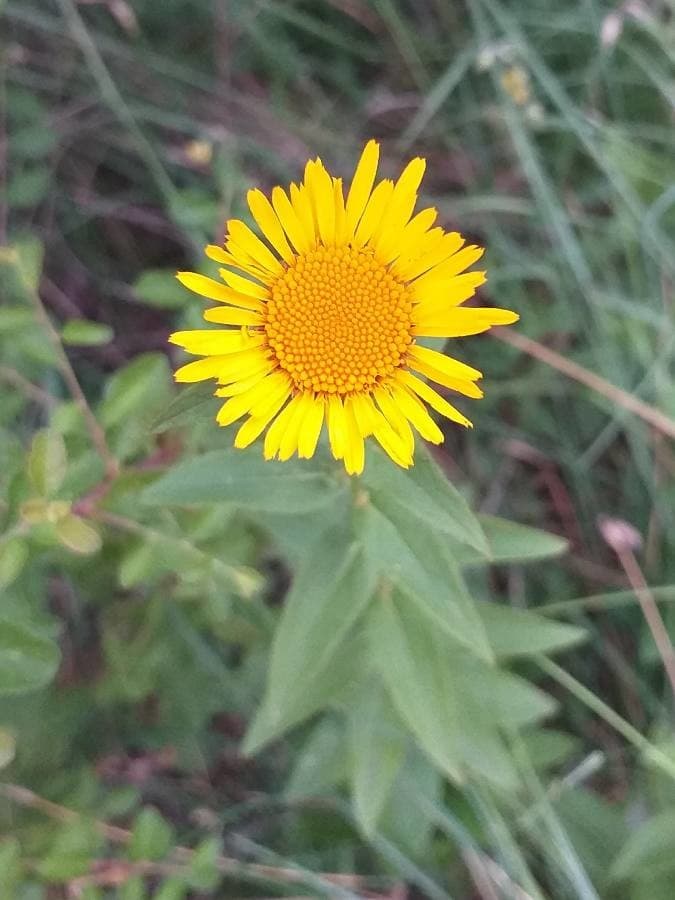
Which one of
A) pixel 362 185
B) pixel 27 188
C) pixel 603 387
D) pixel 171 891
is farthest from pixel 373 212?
pixel 27 188

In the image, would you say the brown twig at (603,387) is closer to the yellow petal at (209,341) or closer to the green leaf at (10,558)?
the yellow petal at (209,341)

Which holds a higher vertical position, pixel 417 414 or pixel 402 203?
pixel 402 203

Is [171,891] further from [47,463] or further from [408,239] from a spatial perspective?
[408,239]

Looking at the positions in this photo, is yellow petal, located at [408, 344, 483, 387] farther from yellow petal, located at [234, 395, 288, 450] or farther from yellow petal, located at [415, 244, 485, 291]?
yellow petal, located at [234, 395, 288, 450]

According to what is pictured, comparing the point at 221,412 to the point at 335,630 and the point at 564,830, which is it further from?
the point at 564,830

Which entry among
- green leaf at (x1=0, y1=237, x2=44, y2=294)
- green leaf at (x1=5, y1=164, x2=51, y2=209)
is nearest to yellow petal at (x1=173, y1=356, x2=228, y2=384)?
green leaf at (x1=0, y1=237, x2=44, y2=294)
